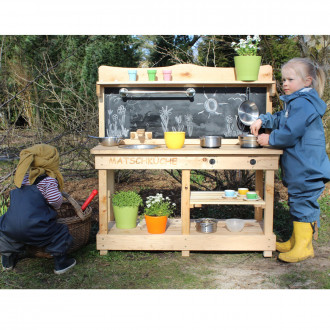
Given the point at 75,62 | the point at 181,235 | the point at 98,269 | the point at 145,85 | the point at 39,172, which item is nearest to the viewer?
the point at 39,172

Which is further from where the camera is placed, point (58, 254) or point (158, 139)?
point (158, 139)

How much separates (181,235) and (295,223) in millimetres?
1039

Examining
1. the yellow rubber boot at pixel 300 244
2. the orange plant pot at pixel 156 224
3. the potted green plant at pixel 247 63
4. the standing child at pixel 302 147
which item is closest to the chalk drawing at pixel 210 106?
the potted green plant at pixel 247 63

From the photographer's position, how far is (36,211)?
3.06 metres

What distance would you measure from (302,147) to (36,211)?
90.1 inches

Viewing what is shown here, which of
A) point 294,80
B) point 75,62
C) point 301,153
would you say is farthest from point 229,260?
point 75,62

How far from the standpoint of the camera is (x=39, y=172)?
314 centimetres

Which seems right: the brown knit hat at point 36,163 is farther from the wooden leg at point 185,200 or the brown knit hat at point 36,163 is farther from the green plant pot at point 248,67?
the green plant pot at point 248,67

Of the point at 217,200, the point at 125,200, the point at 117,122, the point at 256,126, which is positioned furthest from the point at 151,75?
the point at 217,200

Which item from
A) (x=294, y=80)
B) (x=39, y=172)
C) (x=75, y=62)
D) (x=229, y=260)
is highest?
(x=75, y=62)

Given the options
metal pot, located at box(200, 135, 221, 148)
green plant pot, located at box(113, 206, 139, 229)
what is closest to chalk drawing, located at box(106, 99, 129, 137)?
green plant pot, located at box(113, 206, 139, 229)

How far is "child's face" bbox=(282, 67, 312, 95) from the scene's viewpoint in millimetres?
3490

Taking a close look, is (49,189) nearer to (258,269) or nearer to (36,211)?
(36,211)

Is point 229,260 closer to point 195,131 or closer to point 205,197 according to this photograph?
point 205,197
